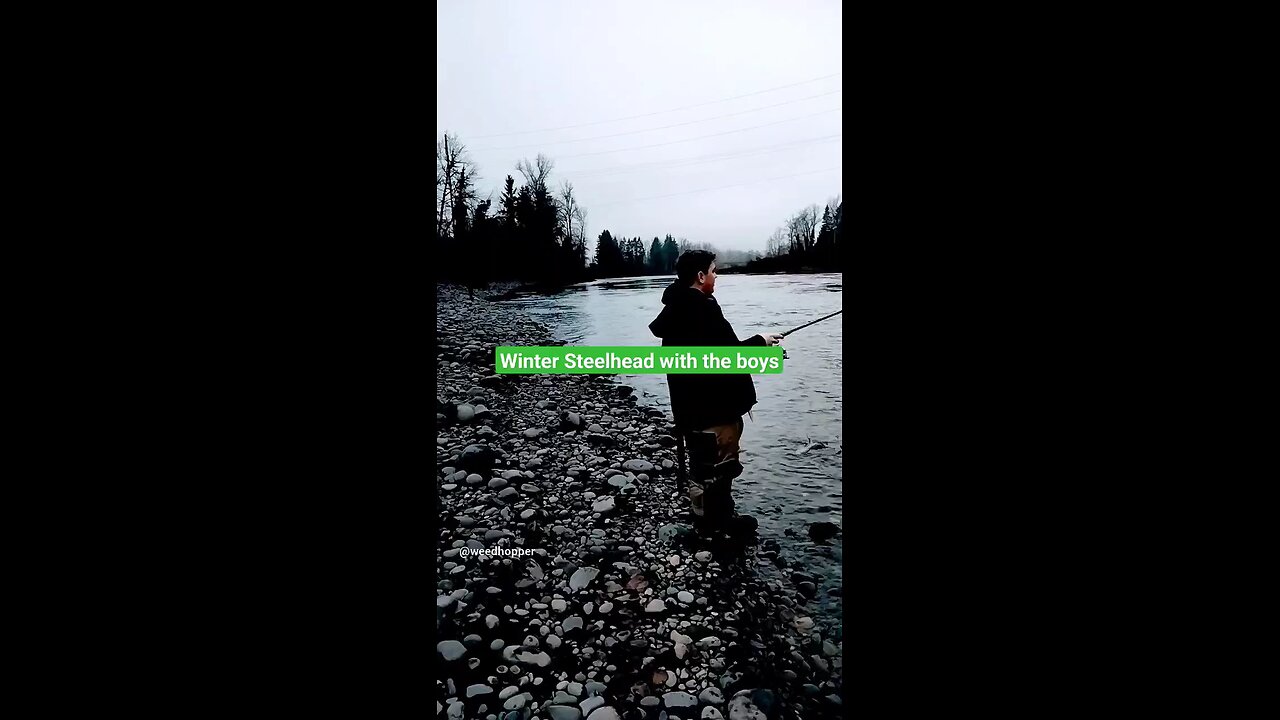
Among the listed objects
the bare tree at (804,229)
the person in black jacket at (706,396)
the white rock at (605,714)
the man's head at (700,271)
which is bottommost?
the white rock at (605,714)

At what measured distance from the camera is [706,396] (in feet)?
5.45

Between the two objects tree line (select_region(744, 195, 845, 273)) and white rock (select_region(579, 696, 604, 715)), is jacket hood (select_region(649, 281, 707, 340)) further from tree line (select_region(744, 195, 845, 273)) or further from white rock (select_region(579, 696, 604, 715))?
white rock (select_region(579, 696, 604, 715))

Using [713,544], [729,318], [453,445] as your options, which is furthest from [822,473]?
[453,445]

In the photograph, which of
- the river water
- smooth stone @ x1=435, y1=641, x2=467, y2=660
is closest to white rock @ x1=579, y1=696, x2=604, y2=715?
smooth stone @ x1=435, y1=641, x2=467, y2=660

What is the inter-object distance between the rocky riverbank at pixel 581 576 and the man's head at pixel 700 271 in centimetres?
45

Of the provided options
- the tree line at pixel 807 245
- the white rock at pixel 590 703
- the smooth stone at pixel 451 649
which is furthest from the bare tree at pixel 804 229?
the smooth stone at pixel 451 649

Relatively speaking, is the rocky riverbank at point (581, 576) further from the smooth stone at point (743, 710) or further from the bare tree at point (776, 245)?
the bare tree at point (776, 245)

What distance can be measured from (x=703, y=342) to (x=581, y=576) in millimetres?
918

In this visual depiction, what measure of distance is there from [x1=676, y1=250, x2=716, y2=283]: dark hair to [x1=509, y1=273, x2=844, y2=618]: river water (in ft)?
0.22

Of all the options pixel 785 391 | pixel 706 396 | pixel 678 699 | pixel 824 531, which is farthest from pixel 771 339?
pixel 678 699

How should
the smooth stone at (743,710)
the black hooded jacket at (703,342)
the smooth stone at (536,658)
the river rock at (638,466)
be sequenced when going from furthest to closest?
the river rock at (638,466) → the black hooded jacket at (703,342) → the smooth stone at (536,658) → the smooth stone at (743,710)

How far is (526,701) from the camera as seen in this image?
1461mm

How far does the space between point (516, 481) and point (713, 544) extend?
0.78 meters

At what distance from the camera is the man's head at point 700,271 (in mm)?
1666
